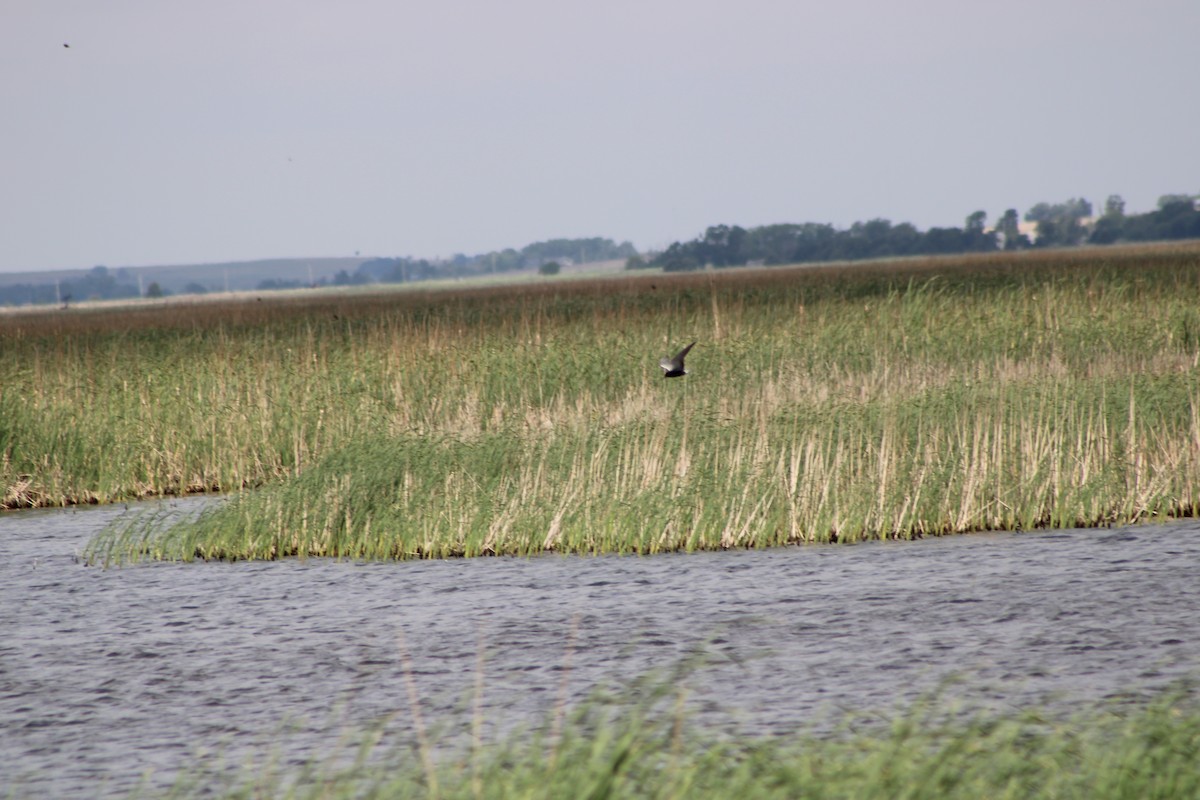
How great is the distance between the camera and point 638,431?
1222cm

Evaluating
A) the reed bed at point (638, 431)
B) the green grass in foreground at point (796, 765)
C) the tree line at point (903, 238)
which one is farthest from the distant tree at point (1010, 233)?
the green grass in foreground at point (796, 765)

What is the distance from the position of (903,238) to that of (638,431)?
129550mm

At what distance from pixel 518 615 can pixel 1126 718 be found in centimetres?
384

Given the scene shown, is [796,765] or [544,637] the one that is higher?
[796,765]

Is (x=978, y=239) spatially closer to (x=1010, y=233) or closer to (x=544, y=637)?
(x=1010, y=233)

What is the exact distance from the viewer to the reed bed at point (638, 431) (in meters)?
11.0

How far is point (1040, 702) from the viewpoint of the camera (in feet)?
22.2

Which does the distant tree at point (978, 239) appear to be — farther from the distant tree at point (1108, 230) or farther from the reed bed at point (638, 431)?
the reed bed at point (638, 431)

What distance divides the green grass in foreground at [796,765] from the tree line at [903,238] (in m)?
125

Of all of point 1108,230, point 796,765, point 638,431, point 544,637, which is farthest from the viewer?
point 1108,230

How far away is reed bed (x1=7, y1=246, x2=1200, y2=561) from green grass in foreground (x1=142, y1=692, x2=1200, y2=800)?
4.39 metres

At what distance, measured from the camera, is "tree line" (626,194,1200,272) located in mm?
133000

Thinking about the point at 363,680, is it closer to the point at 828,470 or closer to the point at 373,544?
the point at 373,544

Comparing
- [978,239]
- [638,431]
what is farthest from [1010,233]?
[638,431]
